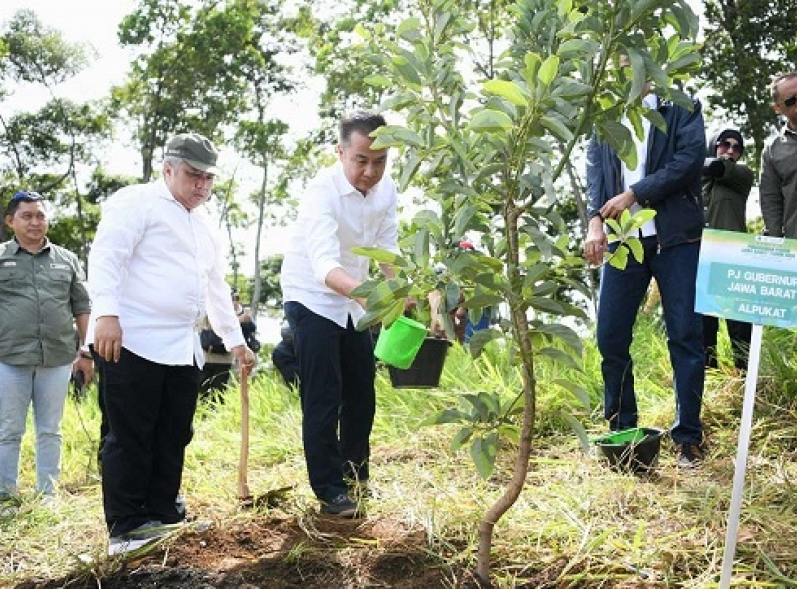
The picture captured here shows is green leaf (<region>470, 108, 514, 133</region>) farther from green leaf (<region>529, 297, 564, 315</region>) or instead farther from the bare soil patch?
the bare soil patch

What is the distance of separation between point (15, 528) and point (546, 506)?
95.4 inches

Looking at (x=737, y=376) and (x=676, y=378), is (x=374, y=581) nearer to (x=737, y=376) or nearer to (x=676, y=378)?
(x=676, y=378)

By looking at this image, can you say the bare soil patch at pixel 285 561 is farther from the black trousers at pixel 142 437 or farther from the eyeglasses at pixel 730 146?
the eyeglasses at pixel 730 146

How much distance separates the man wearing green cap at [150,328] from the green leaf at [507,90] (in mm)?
1743

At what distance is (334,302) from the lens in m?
3.71

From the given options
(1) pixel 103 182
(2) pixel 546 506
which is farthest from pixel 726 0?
(1) pixel 103 182

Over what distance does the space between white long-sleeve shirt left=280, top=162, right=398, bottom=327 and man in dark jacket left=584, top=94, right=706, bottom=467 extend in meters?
0.94

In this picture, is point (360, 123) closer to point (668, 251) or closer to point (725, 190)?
point (668, 251)

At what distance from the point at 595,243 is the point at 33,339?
10.3 ft

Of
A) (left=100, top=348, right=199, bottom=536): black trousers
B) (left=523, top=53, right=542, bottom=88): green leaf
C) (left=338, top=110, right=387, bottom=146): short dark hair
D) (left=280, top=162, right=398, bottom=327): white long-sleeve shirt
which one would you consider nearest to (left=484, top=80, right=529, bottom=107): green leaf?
(left=523, top=53, right=542, bottom=88): green leaf

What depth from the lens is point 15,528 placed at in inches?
165

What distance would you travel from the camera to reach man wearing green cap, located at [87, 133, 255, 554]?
3512 millimetres

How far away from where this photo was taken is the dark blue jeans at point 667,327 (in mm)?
3922

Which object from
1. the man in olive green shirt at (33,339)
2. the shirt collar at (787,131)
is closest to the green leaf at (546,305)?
the shirt collar at (787,131)
